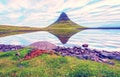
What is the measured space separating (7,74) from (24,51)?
908 cm

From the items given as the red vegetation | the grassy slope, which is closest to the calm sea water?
the red vegetation

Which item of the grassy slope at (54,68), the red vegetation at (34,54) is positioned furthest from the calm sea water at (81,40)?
the grassy slope at (54,68)

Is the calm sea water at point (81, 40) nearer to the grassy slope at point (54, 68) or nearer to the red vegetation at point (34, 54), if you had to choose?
the red vegetation at point (34, 54)

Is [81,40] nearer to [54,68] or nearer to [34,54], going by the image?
[34,54]

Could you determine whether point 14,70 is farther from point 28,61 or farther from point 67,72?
point 67,72

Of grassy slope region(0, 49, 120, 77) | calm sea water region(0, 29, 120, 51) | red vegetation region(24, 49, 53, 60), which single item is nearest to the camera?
grassy slope region(0, 49, 120, 77)

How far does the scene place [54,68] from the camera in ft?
96.7

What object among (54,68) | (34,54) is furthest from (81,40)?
(54,68)

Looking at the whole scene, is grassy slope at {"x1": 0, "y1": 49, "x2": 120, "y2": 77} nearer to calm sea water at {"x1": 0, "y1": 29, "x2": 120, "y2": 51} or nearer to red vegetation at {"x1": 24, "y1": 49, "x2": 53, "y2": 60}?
red vegetation at {"x1": 24, "y1": 49, "x2": 53, "y2": 60}

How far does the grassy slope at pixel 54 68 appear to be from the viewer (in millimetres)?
27987

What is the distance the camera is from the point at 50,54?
34906 mm

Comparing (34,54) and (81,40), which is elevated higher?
(34,54)

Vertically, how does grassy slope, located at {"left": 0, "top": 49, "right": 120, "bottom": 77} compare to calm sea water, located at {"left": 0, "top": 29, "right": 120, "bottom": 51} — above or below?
above

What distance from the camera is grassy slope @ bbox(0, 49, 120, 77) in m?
28.0
